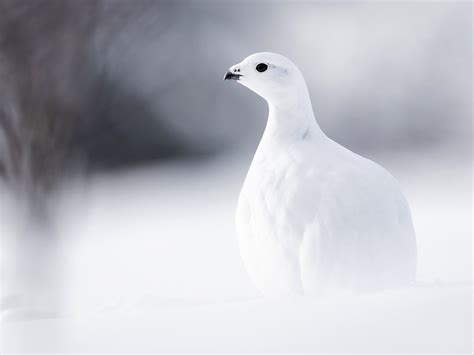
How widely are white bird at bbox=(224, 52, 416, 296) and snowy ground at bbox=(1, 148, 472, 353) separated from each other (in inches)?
3.1

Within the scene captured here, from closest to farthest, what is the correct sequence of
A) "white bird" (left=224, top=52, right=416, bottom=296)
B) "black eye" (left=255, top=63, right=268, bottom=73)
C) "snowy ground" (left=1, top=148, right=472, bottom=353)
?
"snowy ground" (left=1, top=148, right=472, bottom=353), "white bird" (left=224, top=52, right=416, bottom=296), "black eye" (left=255, top=63, right=268, bottom=73)

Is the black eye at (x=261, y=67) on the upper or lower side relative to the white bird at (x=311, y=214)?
upper

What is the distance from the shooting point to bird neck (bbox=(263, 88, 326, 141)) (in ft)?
3.20

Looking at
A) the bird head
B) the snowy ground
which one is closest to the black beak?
the bird head

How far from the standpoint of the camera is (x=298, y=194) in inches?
34.7

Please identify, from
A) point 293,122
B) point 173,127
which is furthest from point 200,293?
point 173,127

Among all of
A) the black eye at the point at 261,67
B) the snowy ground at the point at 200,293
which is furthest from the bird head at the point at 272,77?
the snowy ground at the point at 200,293

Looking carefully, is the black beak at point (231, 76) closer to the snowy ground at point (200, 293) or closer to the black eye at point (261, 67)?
the black eye at point (261, 67)

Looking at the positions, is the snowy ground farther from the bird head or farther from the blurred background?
the bird head

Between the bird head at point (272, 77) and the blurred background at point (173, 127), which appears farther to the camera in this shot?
the bird head at point (272, 77)

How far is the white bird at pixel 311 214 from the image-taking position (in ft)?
2.86

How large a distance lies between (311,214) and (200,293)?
46 centimetres

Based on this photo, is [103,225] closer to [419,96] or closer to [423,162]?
[423,162]

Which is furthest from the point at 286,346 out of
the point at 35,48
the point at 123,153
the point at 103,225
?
the point at 123,153
